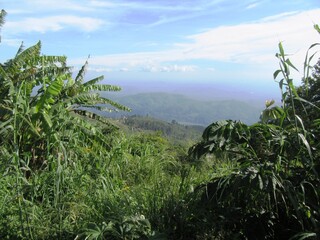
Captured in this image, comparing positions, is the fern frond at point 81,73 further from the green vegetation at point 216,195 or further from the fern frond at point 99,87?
the green vegetation at point 216,195

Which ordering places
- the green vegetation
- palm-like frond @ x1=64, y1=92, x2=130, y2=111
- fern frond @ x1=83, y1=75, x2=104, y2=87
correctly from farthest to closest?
fern frond @ x1=83, y1=75, x2=104, y2=87 → palm-like frond @ x1=64, y1=92, x2=130, y2=111 → the green vegetation

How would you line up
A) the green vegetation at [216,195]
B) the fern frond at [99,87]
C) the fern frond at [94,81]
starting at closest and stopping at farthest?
the green vegetation at [216,195] < the fern frond at [99,87] < the fern frond at [94,81]

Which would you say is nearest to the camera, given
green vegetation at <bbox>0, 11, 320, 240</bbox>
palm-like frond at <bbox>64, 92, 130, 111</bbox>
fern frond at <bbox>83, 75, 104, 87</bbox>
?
green vegetation at <bbox>0, 11, 320, 240</bbox>

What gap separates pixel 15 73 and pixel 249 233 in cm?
719

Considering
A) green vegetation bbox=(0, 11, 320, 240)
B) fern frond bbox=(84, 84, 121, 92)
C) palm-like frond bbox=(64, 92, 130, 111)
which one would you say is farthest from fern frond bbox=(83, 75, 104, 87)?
green vegetation bbox=(0, 11, 320, 240)

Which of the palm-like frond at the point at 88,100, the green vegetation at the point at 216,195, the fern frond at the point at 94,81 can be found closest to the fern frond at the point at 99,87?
the fern frond at the point at 94,81

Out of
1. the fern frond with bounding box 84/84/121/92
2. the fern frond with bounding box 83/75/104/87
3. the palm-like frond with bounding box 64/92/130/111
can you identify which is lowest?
the palm-like frond with bounding box 64/92/130/111

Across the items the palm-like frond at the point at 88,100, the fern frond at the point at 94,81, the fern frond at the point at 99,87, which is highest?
the fern frond at the point at 94,81

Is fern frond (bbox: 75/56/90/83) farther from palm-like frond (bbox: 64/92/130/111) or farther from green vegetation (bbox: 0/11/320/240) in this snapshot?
green vegetation (bbox: 0/11/320/240)

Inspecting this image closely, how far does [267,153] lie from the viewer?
100 inches

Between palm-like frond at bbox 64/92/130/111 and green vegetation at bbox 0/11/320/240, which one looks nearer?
green vegetation at bbox 0/11/320/240

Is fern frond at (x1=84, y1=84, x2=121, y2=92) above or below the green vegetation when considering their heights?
above

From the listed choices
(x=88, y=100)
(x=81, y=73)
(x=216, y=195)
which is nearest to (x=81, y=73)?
(x=81, y=73)

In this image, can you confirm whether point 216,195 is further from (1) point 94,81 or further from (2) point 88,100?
(1) point 94,81
